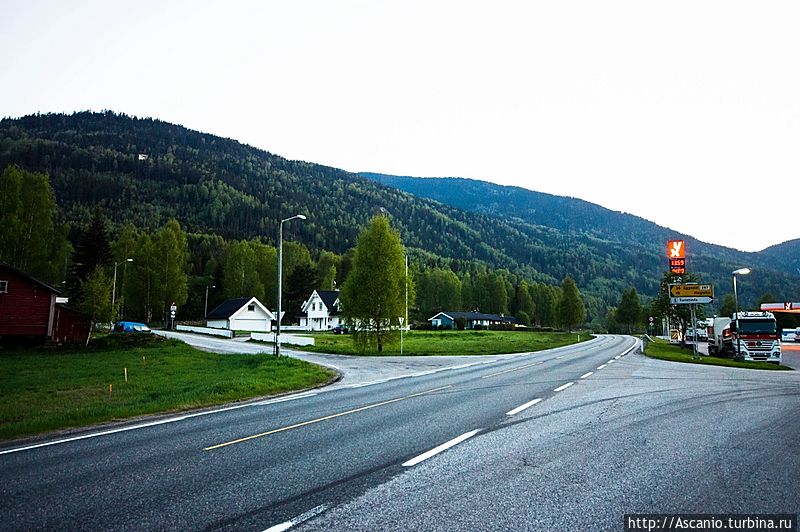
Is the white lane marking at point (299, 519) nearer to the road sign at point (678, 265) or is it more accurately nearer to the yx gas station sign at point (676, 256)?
the yx gas station sign at point (676, 256)

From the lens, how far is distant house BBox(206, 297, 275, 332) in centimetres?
7944

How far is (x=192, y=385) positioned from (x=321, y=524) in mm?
15889

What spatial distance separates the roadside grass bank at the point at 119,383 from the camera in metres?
13.2

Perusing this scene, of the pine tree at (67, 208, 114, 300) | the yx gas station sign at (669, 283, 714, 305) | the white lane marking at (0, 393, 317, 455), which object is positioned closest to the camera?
the white lane marking at (0, 393, 317, 455)

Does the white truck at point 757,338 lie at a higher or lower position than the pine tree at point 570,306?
lower

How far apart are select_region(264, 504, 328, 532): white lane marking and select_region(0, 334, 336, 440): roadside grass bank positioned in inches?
343

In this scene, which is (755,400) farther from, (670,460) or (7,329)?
(7,329)

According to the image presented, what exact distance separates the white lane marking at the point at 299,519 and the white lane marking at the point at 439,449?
2024mm

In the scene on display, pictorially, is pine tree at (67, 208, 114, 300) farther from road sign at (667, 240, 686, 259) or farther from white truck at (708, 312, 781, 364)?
white truck at (708, 312, 781, 364)

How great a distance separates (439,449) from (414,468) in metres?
1.20

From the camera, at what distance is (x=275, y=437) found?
956 centimetres

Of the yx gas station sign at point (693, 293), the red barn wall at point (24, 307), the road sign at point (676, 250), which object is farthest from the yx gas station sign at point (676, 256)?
the red barn wall at point (24, 307)

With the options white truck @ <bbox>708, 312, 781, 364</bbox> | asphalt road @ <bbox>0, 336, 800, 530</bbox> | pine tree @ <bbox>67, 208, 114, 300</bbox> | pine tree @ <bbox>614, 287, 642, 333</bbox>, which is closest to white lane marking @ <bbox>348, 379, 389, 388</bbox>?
asphalt road @ <bbox>0, 336, 800, 530</bbox>

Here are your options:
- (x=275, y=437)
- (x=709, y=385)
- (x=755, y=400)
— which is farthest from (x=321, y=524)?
(x=709, y=385)
